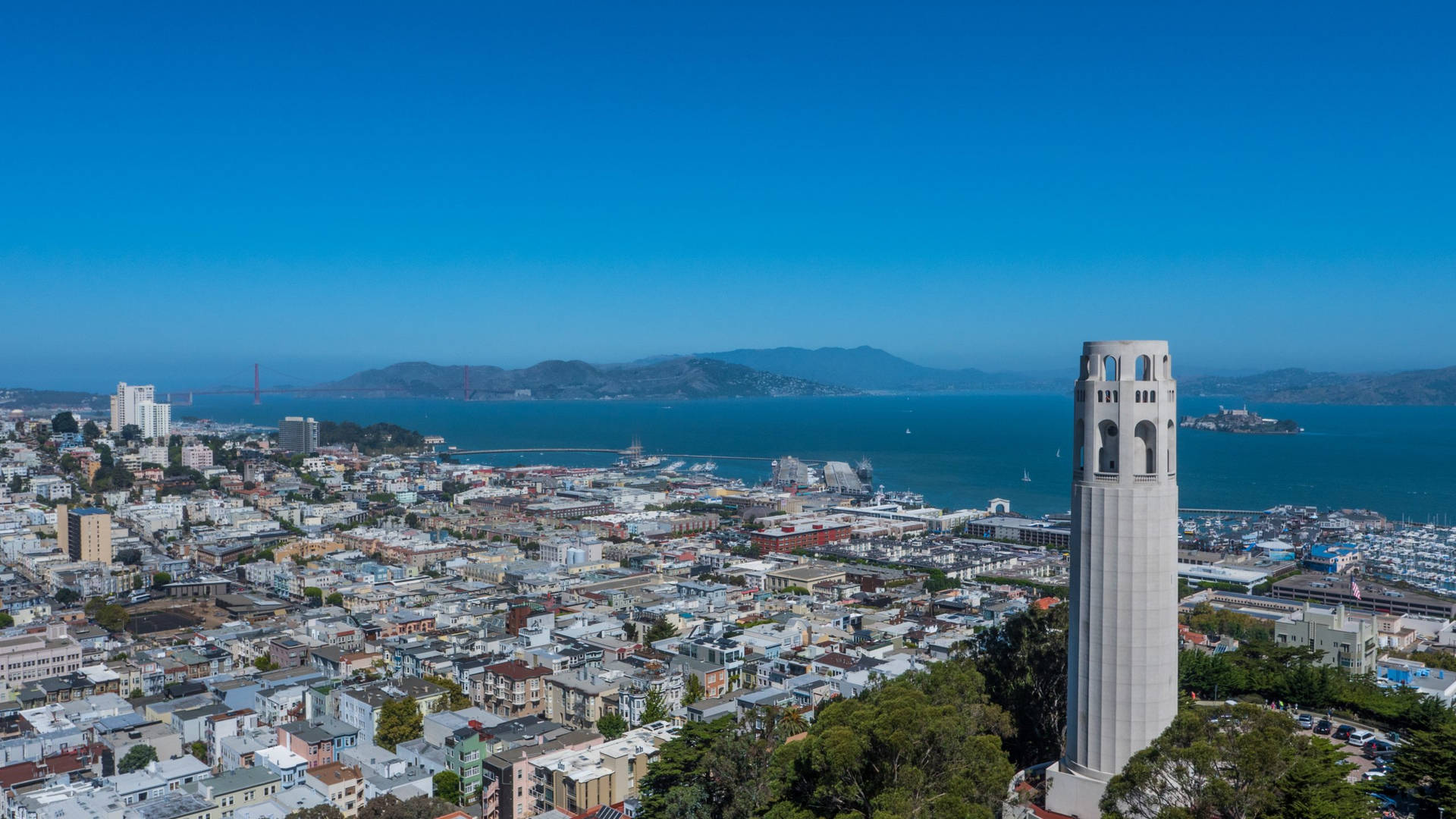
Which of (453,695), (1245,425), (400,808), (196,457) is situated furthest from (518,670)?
(1245,425)

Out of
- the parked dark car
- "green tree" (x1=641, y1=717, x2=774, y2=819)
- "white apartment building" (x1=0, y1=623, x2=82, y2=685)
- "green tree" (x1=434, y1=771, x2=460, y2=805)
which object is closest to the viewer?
"green tree" (x1=641, y1=717, x2=774, y2=819)

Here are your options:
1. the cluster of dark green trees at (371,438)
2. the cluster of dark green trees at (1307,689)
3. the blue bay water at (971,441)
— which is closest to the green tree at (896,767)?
the cluster of dark green trees at (1307,689)

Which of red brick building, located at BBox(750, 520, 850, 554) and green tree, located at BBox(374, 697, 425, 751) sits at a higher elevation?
green tree, located at BBox(374, 697, 425, 751)

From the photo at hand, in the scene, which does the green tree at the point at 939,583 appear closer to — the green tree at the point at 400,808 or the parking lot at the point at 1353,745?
the parking lot at the point at 1353,745

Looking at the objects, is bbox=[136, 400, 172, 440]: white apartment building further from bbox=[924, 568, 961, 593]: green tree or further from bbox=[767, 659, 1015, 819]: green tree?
bbox=[767, 659, 1015, 819]: green tree

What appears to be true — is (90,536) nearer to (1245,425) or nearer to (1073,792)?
(1073,792)

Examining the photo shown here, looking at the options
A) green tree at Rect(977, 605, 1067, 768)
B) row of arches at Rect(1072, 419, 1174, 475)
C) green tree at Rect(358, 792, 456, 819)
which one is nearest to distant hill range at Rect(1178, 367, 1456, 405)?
green tree at Rect(977, 605, 1067, 768)
